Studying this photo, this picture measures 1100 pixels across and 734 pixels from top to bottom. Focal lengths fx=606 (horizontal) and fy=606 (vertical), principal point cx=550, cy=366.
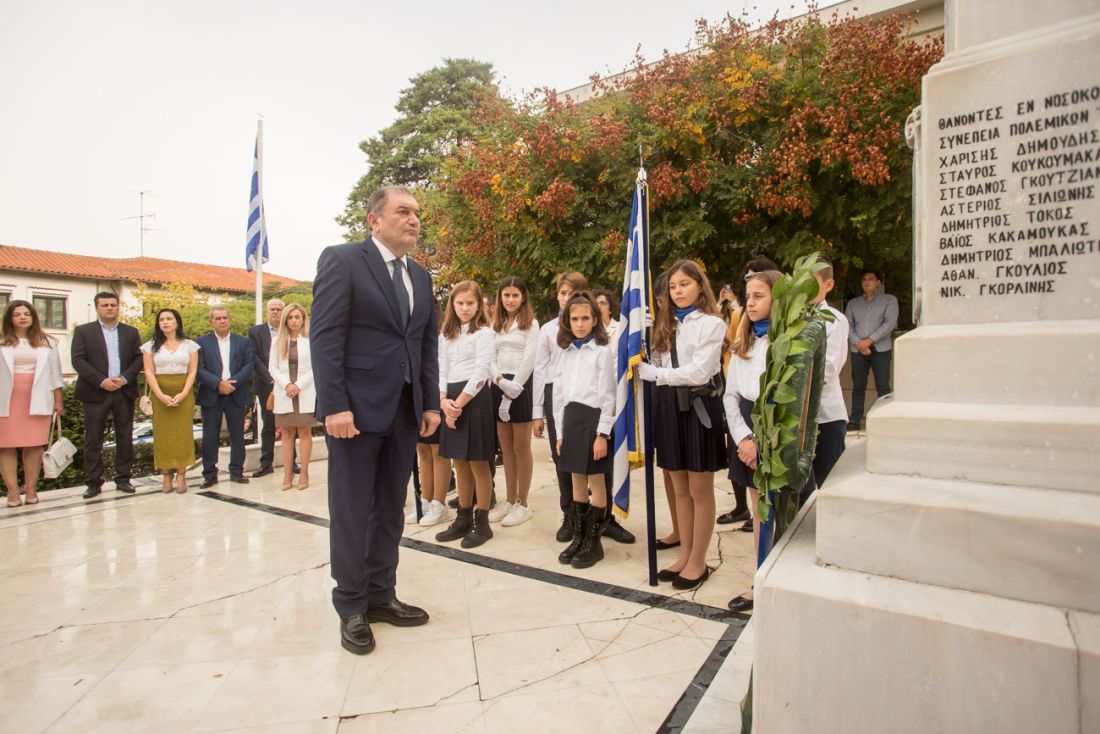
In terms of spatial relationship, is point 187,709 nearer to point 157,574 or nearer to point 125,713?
point 125,713

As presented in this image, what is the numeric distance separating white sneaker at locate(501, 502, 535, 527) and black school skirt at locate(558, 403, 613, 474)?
1061 millimetres

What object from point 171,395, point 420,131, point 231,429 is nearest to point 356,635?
point 171,395

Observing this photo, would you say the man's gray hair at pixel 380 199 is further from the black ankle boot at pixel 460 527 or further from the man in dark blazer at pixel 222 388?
the man in dark blazer at pixel 222 388

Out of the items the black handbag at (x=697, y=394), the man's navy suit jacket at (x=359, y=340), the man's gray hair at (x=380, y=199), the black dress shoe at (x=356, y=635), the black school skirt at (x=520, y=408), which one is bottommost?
the black dress shoe at (x=356, y=635)

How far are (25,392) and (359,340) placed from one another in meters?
5.27

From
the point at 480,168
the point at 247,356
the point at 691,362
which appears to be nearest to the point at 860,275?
the point at 480,168

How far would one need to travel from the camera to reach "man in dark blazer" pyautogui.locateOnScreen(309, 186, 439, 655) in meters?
2.89

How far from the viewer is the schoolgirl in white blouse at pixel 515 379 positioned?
4.92 metres

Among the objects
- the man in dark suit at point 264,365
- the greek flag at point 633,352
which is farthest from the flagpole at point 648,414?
the man in dark suit at point 264,365

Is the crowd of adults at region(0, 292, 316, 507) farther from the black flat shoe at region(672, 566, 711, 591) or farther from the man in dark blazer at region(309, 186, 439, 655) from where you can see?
the black flat shoe at region(672, 566, 711, 591)

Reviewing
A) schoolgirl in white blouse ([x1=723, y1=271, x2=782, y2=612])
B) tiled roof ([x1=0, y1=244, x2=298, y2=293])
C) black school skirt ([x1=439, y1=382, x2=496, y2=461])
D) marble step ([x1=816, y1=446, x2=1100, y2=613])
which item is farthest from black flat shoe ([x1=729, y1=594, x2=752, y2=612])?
tiled roof ([x1=0, y1=244, x2=298, y2=293])

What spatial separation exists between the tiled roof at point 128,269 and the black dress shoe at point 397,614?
3923 cm

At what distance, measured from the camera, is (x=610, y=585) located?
3553 millimetres

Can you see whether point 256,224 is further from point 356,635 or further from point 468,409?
point 356,635
